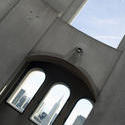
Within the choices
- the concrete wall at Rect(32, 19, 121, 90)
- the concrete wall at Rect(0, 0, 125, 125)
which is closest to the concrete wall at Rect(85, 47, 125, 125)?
the concrete wall at Rect(0, 0, 125, 125)

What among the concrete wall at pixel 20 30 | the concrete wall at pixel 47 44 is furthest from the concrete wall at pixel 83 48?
the concrete wall at pixel 20 30

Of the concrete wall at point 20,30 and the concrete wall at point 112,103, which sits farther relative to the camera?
the concrete wall at point 20,30

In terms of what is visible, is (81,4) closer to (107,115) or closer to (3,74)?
(3,74)

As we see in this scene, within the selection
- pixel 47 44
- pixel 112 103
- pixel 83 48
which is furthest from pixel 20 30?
pixel 112 103

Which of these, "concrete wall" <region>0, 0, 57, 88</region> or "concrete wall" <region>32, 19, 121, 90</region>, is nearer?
"concrete wall" <region>0, 0, 57, 88</region>

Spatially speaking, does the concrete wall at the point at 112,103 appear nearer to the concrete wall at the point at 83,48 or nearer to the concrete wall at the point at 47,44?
the concrete wall at the point at 47,44

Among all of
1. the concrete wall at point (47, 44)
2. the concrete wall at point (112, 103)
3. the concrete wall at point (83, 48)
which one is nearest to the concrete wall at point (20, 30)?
the concrete wall at point (47, 44)

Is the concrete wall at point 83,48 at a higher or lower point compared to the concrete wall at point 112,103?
higher

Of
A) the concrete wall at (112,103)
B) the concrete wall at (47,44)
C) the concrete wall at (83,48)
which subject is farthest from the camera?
the concrete wall at (83,48)

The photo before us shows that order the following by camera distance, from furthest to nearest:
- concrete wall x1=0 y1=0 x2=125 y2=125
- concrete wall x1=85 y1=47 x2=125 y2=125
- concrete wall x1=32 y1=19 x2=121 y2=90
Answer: concrete wall x1=32 y1=19 x2=121 y2=90
concrete wall x1=0 y1=0 x2=125 y2=125
concrete wall x1=85 y1=47 x2=125 y2=125

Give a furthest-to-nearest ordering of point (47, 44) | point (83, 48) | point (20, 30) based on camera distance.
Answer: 1. point (47, 44)
2. point (83, 48)
3. point (20, 30)

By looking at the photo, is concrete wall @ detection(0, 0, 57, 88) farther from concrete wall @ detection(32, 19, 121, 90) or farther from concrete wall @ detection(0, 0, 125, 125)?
concrete wall @ detection(32, 19, 121, 90)

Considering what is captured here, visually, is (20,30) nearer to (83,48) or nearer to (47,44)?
(47,44)

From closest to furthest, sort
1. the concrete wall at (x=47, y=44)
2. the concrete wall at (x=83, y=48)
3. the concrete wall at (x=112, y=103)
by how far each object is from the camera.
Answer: the concrete wall at (x=112, y=103) → the concrete wall at (x=47, y=44) → the concrete wall at (x=83, y=48)
